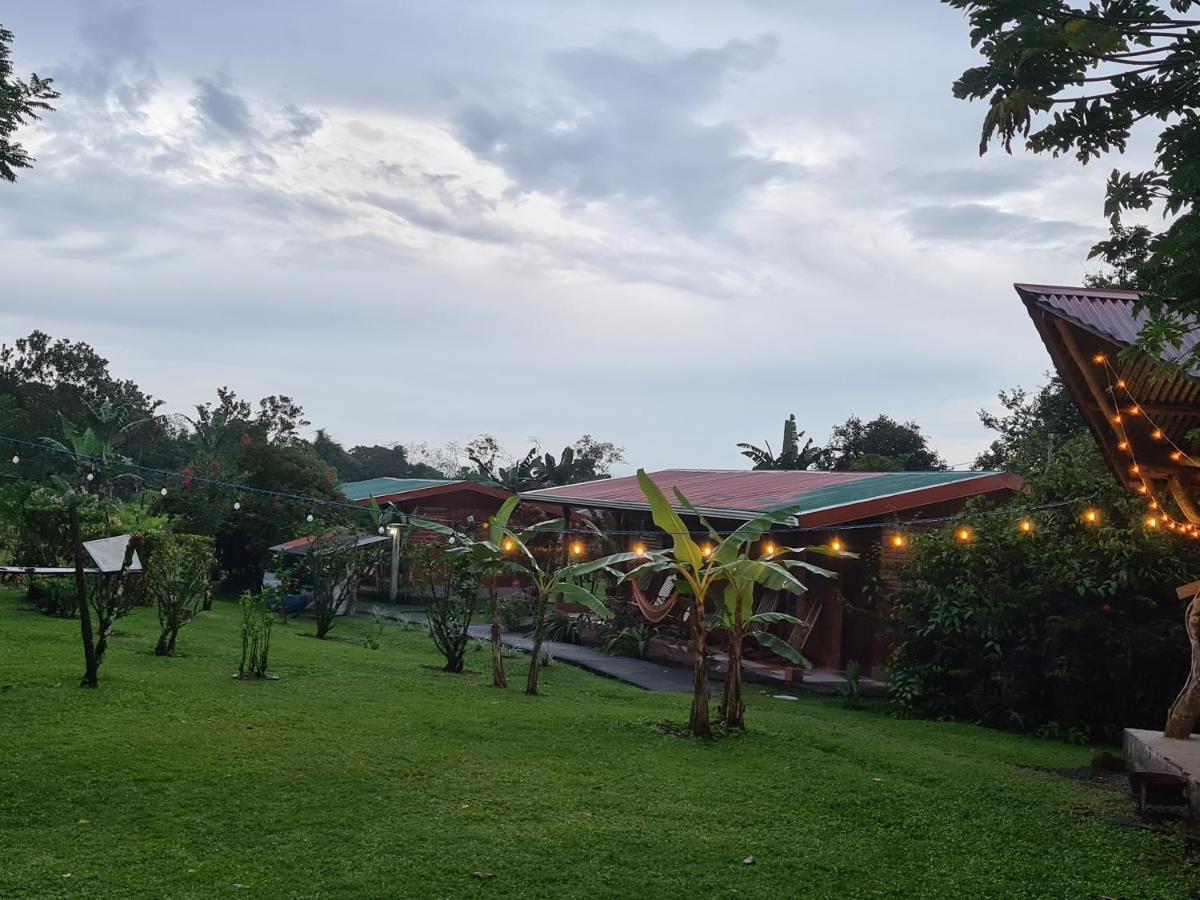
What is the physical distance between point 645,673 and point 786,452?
1283cm

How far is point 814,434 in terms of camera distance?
26.0 metres

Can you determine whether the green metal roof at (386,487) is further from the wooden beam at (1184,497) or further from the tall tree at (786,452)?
the wooden beam at (1184,497)

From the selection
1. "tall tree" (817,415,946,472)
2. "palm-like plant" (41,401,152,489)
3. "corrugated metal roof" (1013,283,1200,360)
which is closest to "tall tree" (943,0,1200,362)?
Answer: "corrugated metal roof" (1013,283,1200,360)

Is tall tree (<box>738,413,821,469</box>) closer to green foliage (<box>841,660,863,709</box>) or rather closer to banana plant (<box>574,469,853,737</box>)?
green foliage (<box>841,660,863,709</box>)

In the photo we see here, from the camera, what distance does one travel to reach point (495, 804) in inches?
223

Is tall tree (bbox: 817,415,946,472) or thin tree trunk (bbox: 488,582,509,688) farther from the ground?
tall tree (bbox: 817,415,946,472)

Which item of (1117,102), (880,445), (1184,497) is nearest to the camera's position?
(1117,102)

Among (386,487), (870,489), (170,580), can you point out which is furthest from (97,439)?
(870,489)

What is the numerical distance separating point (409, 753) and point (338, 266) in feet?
38.9

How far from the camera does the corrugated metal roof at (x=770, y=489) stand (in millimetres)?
13438

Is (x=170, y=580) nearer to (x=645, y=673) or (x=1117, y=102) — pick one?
(x=645, y=673)

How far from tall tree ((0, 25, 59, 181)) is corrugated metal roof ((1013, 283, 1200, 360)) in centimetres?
888

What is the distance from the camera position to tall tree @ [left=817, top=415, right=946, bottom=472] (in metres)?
32.7

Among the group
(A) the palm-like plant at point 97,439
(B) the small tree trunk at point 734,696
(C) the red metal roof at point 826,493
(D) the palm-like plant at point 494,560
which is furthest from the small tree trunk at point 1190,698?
(A) the palm-like plant at point 97,439
